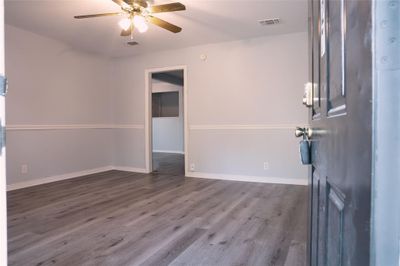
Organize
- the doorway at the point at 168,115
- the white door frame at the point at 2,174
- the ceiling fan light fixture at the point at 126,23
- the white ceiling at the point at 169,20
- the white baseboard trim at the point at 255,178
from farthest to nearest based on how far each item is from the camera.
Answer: the doorway at the point at 168,115, the white baseboard trim at the point at 255,178, the white ceiling at the point at 169,20, the ceiling fan light fixture at the point at 126,23, the white door frame at the point at 2,174

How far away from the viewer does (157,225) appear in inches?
97.5

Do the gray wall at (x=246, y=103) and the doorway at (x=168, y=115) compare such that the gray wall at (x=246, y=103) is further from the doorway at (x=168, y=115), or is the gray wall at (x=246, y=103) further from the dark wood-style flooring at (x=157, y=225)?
the doorway at (x=168, y=115)

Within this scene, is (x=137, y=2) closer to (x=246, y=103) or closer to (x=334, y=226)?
(x=246, y=103)

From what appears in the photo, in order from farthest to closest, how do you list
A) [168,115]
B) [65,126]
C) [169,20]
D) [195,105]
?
[168,115], [195,105], [65,126], [169,20]

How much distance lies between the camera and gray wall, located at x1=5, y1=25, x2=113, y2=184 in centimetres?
390

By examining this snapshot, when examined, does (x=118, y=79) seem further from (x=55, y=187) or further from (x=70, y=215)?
(x=70, y=215)

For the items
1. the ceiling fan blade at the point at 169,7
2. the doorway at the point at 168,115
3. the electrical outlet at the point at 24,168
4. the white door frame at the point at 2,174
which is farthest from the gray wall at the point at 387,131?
the doorway at the point at 168,115

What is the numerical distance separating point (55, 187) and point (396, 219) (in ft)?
14.6

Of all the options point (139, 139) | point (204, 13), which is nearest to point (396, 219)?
point (204, 13)

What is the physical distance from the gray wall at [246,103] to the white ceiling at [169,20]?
0.24 meters

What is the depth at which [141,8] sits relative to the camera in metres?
2.75

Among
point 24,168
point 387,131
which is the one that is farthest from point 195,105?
point 387,131

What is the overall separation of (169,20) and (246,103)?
177 cm

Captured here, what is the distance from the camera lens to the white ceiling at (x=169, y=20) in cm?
309
